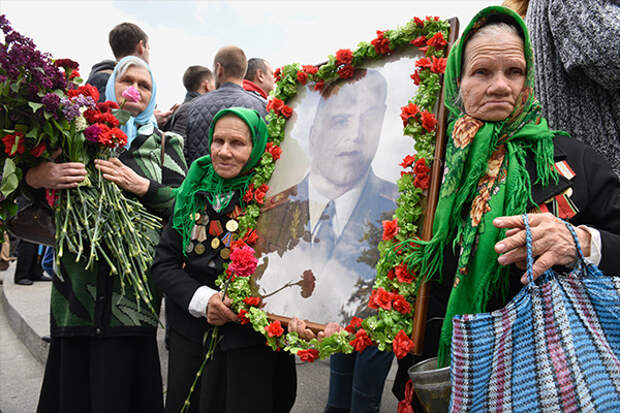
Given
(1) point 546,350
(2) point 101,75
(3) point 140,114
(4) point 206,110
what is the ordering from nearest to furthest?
(1) point 546,350, (3) point 140,114, (2) point 101,75, (4) point 206,110

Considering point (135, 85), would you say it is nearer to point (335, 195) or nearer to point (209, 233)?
point (209, 233)

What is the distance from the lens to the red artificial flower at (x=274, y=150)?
7.26 feet

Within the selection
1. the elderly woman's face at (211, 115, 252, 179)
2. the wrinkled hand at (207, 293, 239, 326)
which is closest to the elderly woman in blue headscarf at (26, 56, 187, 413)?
the elderly woman's face at (211, 115, 252, 179)

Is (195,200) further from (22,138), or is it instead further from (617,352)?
(617,352)

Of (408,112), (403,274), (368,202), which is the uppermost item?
(408,112)

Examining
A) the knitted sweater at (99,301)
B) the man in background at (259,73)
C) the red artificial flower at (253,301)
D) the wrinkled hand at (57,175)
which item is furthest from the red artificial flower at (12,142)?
the man in background at (259,73)

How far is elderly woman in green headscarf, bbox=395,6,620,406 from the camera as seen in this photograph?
146 cm

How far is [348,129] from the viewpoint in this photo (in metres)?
1.95

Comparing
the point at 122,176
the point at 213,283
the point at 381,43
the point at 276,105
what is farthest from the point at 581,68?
the point at 122,176

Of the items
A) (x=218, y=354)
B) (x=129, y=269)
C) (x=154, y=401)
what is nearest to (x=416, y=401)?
(x=218, y=354)

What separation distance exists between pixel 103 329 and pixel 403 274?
1.75 metres

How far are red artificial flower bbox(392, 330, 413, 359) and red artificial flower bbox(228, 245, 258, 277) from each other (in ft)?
2.51

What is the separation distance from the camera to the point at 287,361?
92.5 inches

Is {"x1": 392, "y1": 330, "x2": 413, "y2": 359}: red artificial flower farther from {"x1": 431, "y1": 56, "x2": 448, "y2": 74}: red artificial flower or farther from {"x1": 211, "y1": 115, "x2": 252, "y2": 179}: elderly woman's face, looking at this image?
{"x1": 211, "y1": 115, "x2": 252, "y2": 179}: elderly woman's face
